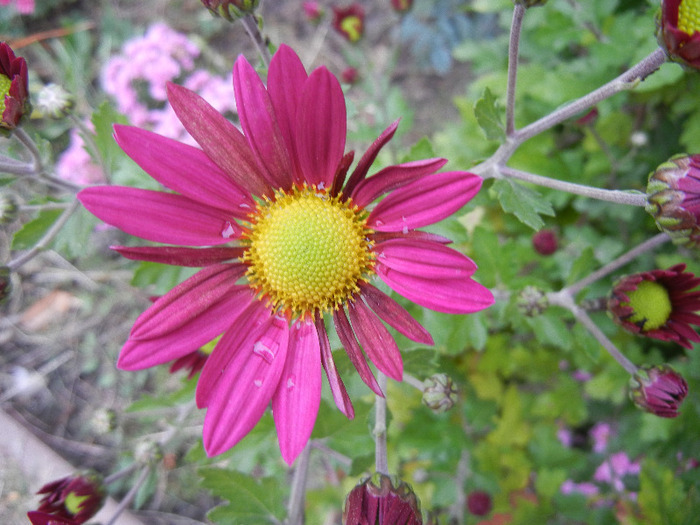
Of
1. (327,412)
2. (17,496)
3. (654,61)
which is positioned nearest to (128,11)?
(17,496)

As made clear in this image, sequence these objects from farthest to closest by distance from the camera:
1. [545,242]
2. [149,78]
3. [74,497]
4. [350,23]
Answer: [149,78] → [350,23] → [545,242] → [74,497]

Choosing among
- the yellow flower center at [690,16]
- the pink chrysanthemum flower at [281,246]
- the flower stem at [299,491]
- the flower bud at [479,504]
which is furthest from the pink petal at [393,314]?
the flower bud at [479,504]

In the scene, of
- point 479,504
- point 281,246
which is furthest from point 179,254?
point 479,504

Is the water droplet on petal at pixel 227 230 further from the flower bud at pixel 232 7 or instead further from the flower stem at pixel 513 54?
the flower stem at pixel 513 54

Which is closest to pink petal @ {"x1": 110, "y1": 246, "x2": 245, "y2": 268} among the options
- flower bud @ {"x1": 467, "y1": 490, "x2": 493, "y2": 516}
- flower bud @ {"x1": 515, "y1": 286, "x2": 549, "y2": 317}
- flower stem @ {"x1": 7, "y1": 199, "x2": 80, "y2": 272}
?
flower stem @ {"x1": 7, "y1": 199, "x2": 80, "y2": 272}

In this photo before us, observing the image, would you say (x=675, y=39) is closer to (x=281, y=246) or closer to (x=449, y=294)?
(x=449, y=294)

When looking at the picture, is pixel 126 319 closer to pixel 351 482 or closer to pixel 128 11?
pixel 351 482
